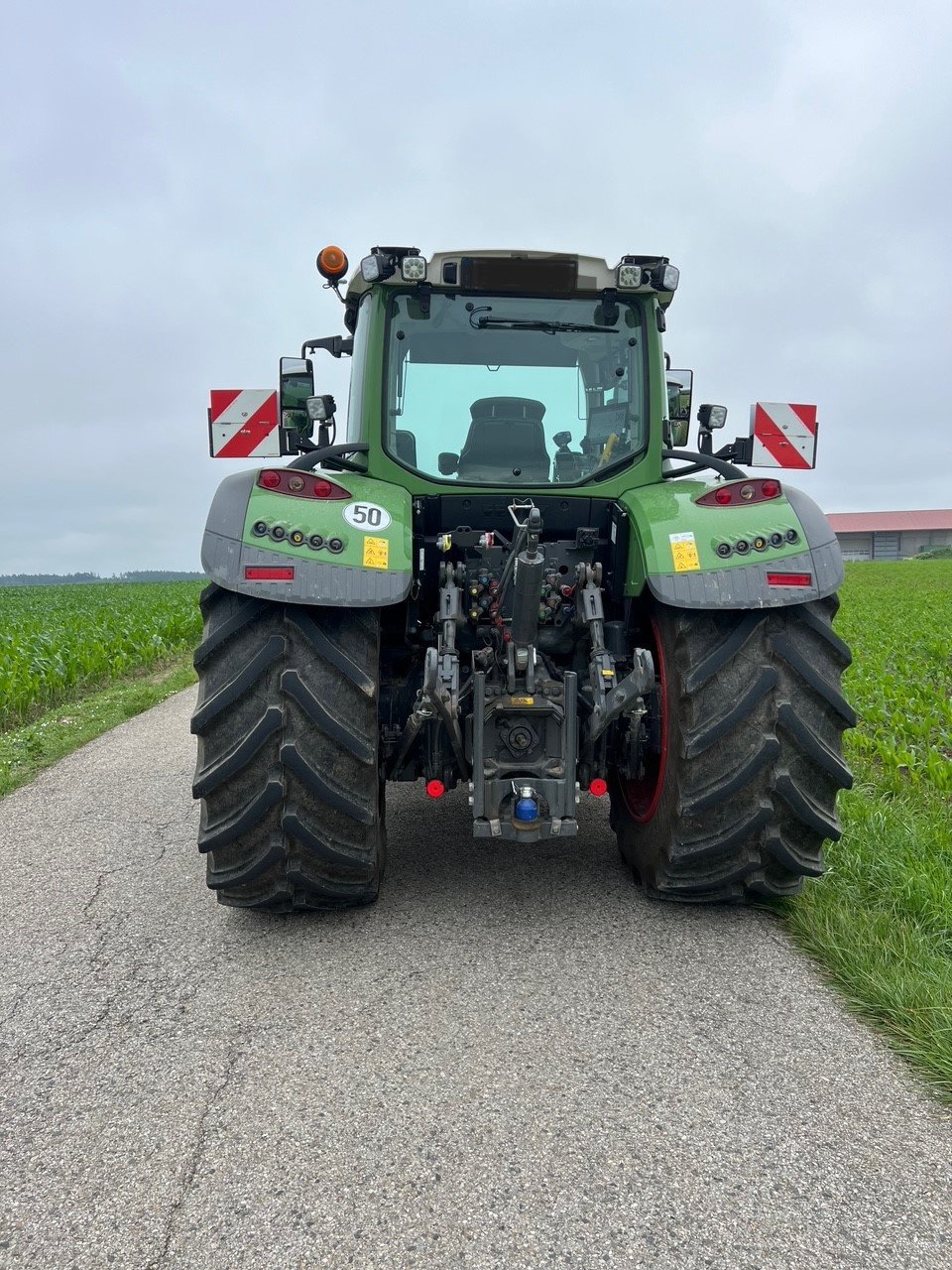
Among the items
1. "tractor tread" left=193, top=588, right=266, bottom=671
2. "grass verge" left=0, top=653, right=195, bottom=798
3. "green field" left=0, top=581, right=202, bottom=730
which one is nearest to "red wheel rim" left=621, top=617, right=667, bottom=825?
"tractor tread" left=193, top=588, right=266, bottom=671

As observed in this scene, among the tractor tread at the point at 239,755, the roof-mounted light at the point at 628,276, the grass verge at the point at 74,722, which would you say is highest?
the roof-mounted light at the point at 628,276

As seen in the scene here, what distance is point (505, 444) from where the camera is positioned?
3557mm

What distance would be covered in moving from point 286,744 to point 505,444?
1539 millimetres

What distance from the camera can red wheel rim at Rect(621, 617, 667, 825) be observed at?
3.09 m

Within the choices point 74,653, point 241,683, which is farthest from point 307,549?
point 74,653

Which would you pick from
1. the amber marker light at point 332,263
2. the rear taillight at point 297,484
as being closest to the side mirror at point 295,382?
the amber marker light at point 332,263

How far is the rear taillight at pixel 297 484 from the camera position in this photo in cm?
300

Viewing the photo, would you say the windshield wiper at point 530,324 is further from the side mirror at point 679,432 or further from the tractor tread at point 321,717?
the tractor tread at point 321,717

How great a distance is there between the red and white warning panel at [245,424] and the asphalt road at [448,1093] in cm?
251

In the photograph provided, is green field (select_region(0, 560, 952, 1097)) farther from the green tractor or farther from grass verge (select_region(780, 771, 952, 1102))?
the green tractor

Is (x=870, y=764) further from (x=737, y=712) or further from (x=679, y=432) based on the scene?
(x=737, y=712)

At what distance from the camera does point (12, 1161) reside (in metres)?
1.87

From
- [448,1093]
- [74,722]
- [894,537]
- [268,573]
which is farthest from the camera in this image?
[894,537]

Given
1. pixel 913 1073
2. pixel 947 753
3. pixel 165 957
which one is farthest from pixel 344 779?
pixel 947 753
